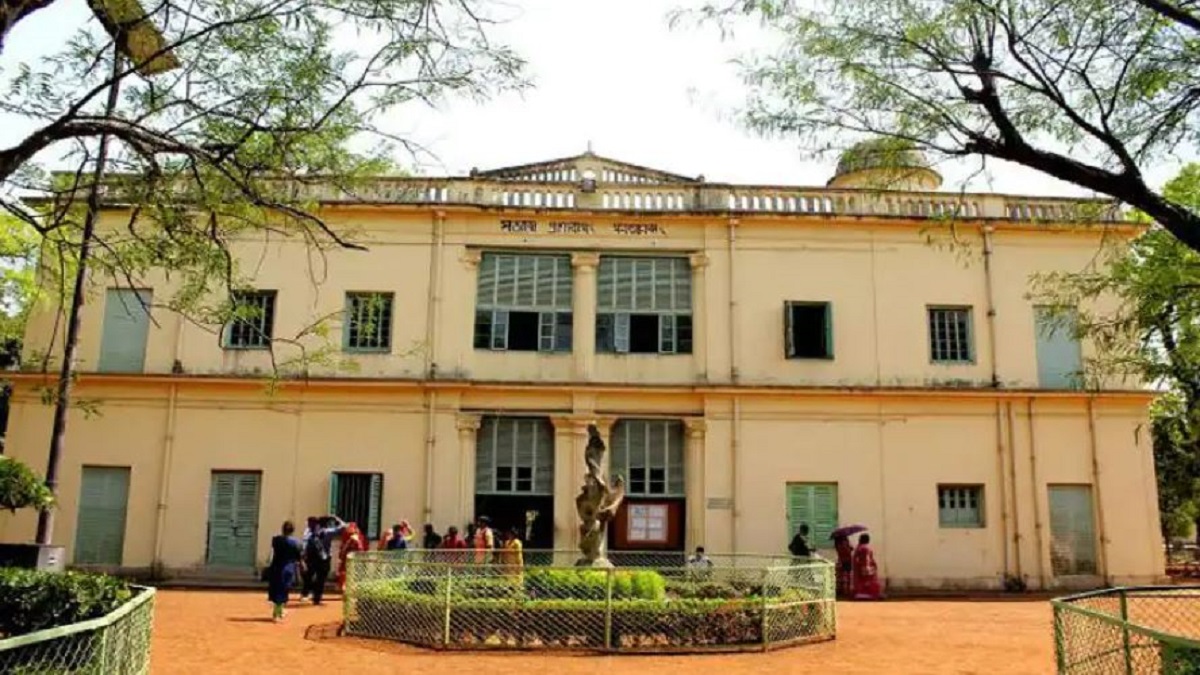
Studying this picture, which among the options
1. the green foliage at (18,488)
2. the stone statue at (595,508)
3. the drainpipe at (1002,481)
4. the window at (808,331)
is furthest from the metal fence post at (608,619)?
the drainpipe at (1002,481)

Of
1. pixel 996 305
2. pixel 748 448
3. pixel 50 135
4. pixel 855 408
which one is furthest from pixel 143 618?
pixel 996 305

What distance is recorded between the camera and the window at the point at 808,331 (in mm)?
21031

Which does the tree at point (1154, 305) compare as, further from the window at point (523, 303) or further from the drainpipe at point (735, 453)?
the window at point (523, 303)

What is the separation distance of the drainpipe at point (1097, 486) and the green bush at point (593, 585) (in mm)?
12426

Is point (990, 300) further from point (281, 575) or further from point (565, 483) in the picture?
point (281, 575)

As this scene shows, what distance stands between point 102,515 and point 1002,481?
18300 millimetres

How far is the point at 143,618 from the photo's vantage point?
253 inches

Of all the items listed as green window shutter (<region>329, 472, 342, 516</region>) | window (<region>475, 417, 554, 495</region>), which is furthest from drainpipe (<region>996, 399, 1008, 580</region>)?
green window shutter (<region>329, 472, 342, 516</region>)

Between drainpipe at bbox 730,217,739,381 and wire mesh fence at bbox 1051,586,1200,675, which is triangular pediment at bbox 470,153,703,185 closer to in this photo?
drainpipe at bbox 730,217,739,381

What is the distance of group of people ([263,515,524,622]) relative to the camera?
1356 cm

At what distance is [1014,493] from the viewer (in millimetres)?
20453

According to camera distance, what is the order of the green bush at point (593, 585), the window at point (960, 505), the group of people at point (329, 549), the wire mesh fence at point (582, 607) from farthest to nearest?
the window at point (960, 505)
the group of people at point (329, 549)
the green bush at point (593, 585)
the wire mesh fence at point (582, 607)

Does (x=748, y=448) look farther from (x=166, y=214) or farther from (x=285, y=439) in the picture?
(x=166, y=214)

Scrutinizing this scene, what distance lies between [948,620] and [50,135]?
13.4m
